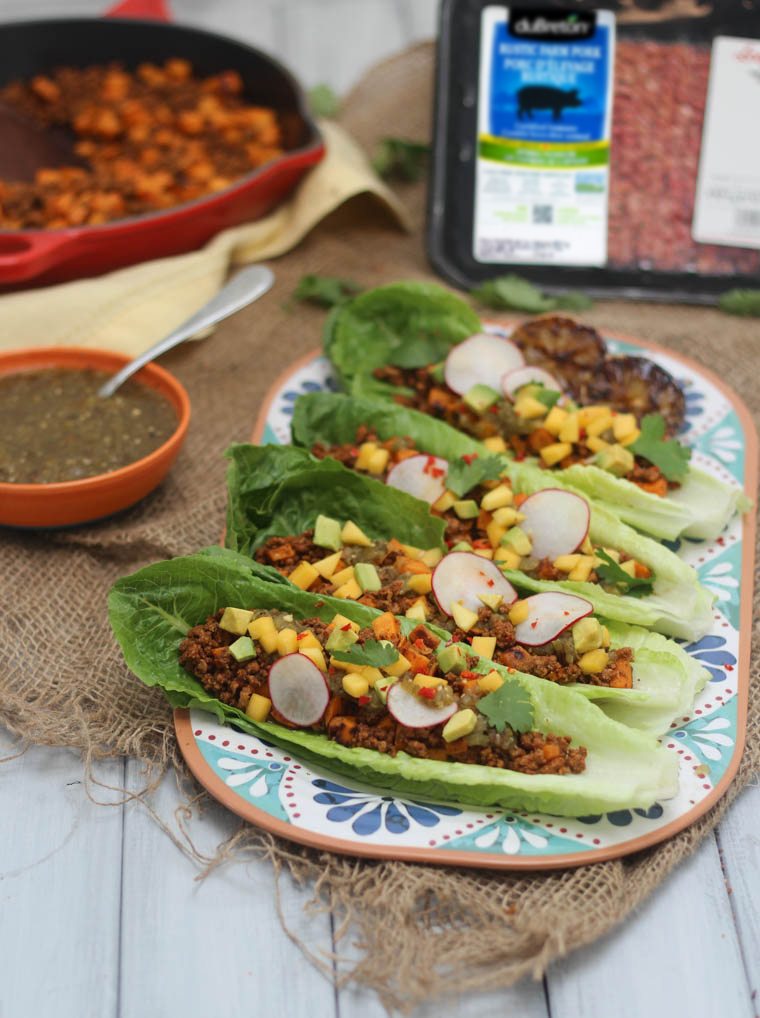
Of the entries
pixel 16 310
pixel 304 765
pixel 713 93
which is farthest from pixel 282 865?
pixel 713 93

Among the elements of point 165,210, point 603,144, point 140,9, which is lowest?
point 165,210

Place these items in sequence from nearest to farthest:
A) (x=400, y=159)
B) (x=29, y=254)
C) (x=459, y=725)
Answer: (x=459, y=725), (x=29, y=254), (x=400, y=159)

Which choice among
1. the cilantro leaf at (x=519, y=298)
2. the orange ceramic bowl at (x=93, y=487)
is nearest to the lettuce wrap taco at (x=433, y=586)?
the orange ceramic bowl at (x=93, y=487)

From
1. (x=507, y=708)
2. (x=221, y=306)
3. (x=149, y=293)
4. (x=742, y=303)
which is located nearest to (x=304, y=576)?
(x=507, y=708)

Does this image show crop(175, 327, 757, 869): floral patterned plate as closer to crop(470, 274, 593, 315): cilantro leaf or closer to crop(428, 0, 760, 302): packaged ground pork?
crop(470, 274, 593, 315): cilantro leaf

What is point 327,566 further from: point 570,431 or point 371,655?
point 570,431

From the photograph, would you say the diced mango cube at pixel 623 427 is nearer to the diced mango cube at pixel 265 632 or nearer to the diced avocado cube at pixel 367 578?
the diced avocado cube at pixel 367 578

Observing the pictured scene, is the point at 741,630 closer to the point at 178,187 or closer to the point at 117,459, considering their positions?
the point at 117,459
